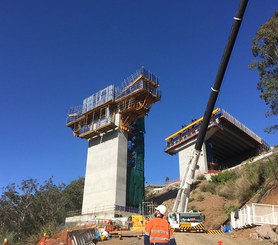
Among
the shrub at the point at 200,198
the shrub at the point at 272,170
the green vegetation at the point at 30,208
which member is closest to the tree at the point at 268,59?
the shrub at the point at 272,170

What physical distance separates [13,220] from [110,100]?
3131 centimetres

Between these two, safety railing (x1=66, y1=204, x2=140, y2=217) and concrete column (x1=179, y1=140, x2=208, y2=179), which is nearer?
safety railing (x1=66, y1=204, x2=140, y2=217)

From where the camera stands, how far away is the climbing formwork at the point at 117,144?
44.4m

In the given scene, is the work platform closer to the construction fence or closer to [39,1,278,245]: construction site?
[39,1,278,245]: construction site

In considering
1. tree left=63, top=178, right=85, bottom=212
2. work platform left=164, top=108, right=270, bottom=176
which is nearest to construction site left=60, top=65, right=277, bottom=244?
work platform left=164, top=108, right=270, bottom=176

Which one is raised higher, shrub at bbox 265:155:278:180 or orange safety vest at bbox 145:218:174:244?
shrub at bbox 265:155:278:180

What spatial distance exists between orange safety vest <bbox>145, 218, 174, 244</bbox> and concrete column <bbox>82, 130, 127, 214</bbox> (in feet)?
124

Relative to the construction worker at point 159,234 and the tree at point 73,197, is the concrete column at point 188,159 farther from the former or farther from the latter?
the construction worker at point 159,234

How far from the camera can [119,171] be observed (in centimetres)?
4441

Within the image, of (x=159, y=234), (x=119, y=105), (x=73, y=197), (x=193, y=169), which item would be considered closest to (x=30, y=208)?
(x=73, y=197)

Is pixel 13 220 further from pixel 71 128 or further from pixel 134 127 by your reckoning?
pixel 134 127

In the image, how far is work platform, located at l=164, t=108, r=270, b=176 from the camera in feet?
169

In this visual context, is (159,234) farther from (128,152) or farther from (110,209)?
(128,152)

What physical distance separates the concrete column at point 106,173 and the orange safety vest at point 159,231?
124ft
